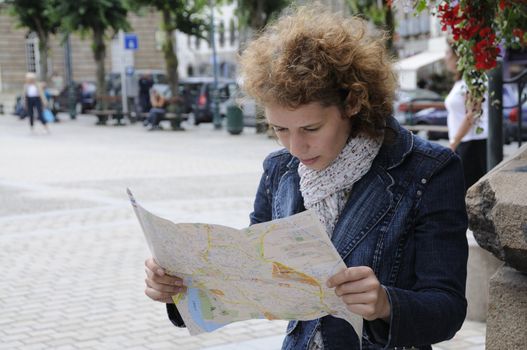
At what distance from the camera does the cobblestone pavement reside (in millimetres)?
5652

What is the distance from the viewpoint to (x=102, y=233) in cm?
940

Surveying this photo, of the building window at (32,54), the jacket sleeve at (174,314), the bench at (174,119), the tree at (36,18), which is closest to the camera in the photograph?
the jacket sleeve at (174,314)

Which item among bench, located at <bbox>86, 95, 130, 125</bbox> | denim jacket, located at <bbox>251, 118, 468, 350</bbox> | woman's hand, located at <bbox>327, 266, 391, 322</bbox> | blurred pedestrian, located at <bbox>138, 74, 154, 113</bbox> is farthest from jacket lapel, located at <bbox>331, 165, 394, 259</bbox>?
blurred pedestrian, located at <bbox>138, 74, 154, 113</bbox>

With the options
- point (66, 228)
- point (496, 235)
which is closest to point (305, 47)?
point (496, 235)

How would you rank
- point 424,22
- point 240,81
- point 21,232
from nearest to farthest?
point 240,81
point 21,232
point 424,22

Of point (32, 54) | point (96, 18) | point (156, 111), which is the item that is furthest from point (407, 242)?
point (32, 54)

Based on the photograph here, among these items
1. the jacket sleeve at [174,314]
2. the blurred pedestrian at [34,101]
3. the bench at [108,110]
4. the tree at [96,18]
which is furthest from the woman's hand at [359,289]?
the tree at [96,18]

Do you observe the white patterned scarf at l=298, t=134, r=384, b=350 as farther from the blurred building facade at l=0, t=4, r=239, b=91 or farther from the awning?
the blurred building facade at l=0, t=4, r=239, b=91

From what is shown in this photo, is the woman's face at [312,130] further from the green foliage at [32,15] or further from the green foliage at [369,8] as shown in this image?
the green foliage at [32,15]

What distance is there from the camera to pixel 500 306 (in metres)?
2.77

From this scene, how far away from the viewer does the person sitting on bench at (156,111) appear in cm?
2872

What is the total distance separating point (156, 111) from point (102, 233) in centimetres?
1957

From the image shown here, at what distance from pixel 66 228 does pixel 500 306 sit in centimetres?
751

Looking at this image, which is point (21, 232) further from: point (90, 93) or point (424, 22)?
point (424, 22)
